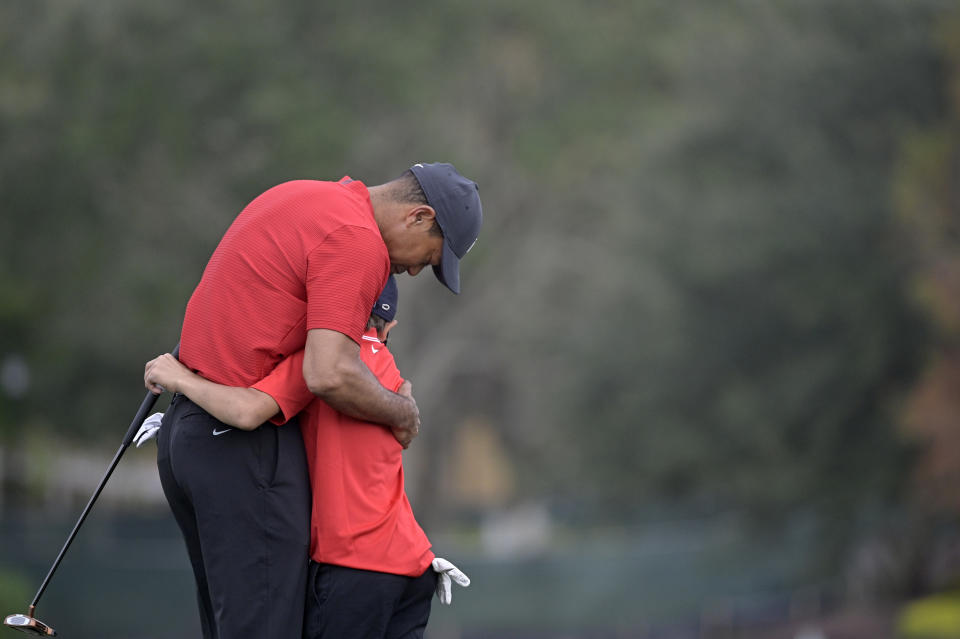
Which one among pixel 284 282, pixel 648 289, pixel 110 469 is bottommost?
pixel 110 469

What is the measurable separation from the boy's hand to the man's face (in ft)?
1.87

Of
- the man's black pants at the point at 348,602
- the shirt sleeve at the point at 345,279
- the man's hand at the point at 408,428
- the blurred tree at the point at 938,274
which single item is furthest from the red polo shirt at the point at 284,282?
the blurred tree at the point at 938,274

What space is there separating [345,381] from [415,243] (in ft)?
1.35

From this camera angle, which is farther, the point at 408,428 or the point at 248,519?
the point at 408,428

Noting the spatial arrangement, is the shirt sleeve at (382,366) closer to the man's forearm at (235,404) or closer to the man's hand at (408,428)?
the man's hand at (408,428)

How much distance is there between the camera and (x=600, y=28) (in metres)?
25.3

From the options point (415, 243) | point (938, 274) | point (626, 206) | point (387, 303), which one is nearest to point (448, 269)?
point (415, 243)

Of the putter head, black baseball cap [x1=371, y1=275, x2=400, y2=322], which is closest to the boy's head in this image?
black baseball cap [x1=371, y1=275, x2=400, y2=322]

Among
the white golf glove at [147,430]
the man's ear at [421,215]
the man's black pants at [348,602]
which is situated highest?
the man's ear at [421,215]

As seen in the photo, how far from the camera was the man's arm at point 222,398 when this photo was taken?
9.91ft

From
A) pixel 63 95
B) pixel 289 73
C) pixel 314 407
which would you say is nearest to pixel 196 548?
pixel 314 407

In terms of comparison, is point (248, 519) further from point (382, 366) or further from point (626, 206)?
point (626, 206)

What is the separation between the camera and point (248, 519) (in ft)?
10.00

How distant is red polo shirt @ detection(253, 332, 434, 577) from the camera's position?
10.1 ft
